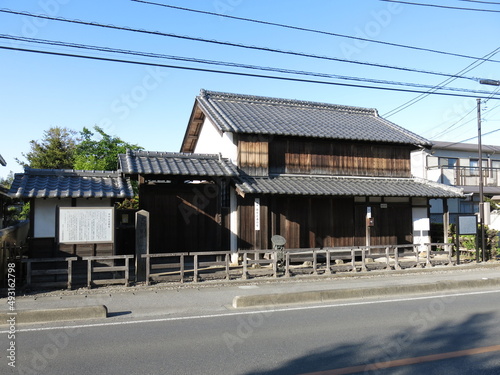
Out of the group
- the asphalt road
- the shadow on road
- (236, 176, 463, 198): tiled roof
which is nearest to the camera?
the shadow on road

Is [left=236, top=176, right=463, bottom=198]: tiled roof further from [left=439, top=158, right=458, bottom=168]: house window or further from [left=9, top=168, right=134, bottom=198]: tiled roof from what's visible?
[left=439, top=158, right=458, bottom=168]: house window

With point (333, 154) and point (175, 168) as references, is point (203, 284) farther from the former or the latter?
point (333, 154)

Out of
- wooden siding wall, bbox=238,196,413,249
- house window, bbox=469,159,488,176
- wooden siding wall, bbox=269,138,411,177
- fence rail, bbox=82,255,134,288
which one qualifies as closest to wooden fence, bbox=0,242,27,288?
fence rail, bbox=82,255,134,288

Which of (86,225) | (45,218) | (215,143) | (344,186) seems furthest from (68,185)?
(344,186)

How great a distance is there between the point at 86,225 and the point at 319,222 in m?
8.97

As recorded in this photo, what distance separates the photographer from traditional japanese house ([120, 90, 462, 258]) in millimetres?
14672

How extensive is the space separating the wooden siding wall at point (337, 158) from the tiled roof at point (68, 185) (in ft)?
21.2

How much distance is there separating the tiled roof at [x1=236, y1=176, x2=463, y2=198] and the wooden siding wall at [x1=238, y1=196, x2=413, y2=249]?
0.60 m

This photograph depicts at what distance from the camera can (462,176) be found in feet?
88.4

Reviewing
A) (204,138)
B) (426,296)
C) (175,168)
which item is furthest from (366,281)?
(204,138)

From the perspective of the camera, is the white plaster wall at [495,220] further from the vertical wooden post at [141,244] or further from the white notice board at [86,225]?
the white notice board at [86,225]

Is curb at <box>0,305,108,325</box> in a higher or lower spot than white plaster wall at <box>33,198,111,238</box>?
lower

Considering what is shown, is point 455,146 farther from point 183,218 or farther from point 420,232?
point 183,218

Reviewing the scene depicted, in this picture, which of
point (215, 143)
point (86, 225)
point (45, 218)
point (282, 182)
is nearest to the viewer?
point (86, 225)
